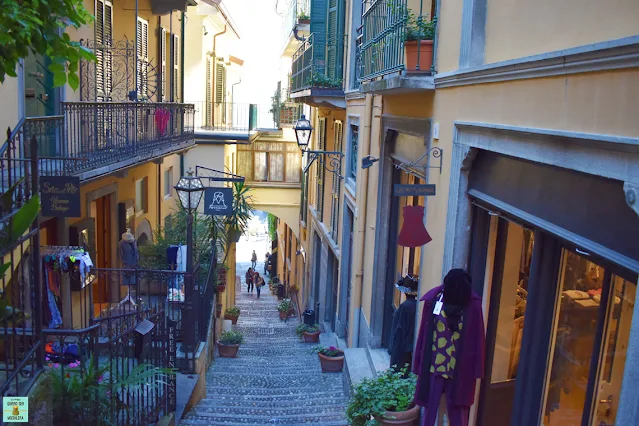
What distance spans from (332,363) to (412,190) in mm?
6099

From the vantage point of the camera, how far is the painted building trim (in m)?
3.31

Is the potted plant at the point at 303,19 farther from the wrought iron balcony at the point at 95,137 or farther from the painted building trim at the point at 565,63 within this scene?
the painted building trim at the point at 565,63

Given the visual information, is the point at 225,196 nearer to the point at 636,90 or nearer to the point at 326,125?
the point at 326,125

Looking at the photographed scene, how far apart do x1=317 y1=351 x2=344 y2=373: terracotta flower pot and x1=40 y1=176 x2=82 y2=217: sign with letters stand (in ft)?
19.8

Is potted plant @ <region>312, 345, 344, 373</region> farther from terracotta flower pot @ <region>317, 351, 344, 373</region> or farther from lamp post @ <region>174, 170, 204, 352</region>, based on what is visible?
lamp post @ <region>174, 170, 204, 352</region>

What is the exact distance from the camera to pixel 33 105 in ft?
31.4

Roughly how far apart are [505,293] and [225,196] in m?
7.25

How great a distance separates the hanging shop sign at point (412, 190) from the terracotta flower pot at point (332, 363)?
5893mm

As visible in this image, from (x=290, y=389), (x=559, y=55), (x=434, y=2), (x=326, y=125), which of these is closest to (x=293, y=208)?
(x=326, y=125)

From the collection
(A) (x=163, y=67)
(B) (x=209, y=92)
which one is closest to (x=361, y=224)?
(A) (x=163, y=67)

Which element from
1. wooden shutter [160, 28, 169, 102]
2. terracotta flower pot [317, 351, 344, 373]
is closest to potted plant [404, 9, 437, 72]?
terracotta flower pot [317, 351, 344, 373]

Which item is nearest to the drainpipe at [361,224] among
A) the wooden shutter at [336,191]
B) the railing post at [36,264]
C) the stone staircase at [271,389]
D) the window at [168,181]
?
the stone staircase at [271,389]

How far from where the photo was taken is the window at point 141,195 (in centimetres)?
1514

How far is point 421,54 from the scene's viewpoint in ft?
23.8
